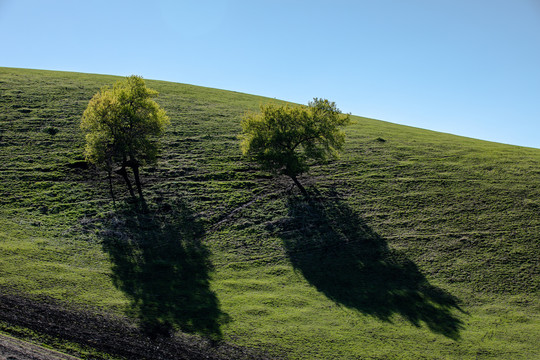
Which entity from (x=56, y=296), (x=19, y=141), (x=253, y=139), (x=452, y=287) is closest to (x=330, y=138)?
(x=253, y=139)

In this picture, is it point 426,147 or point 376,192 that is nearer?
point 376,192

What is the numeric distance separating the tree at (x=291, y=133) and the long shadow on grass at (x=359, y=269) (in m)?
6.28

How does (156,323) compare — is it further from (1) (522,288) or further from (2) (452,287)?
(1) (522,288)

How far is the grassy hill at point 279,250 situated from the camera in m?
26.4

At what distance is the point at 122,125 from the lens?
41406 mm

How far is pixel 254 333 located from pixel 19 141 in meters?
48.9

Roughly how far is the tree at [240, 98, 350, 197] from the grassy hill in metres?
5.36

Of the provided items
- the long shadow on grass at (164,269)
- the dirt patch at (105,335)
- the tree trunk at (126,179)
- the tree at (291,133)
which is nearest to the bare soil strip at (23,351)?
the dirt patch at (105,335)

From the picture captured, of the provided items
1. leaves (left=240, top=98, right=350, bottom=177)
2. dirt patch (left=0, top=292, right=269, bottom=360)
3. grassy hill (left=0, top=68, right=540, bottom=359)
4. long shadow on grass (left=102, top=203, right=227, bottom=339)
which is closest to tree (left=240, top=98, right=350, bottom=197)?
leaves (left=240, top=98, right=350, bottom=177)

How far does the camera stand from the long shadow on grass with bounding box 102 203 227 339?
26.6 meters

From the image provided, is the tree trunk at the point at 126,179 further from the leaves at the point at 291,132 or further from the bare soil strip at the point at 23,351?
the bare soil strip at the point at 23,351

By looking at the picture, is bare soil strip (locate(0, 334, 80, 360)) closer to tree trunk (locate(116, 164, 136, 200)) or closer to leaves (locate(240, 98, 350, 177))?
tree trunk (locate(116, 164, 136, 200))

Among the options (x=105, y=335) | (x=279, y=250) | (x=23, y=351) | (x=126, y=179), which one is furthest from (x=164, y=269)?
(x=126, y=179)

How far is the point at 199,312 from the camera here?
27.6m
